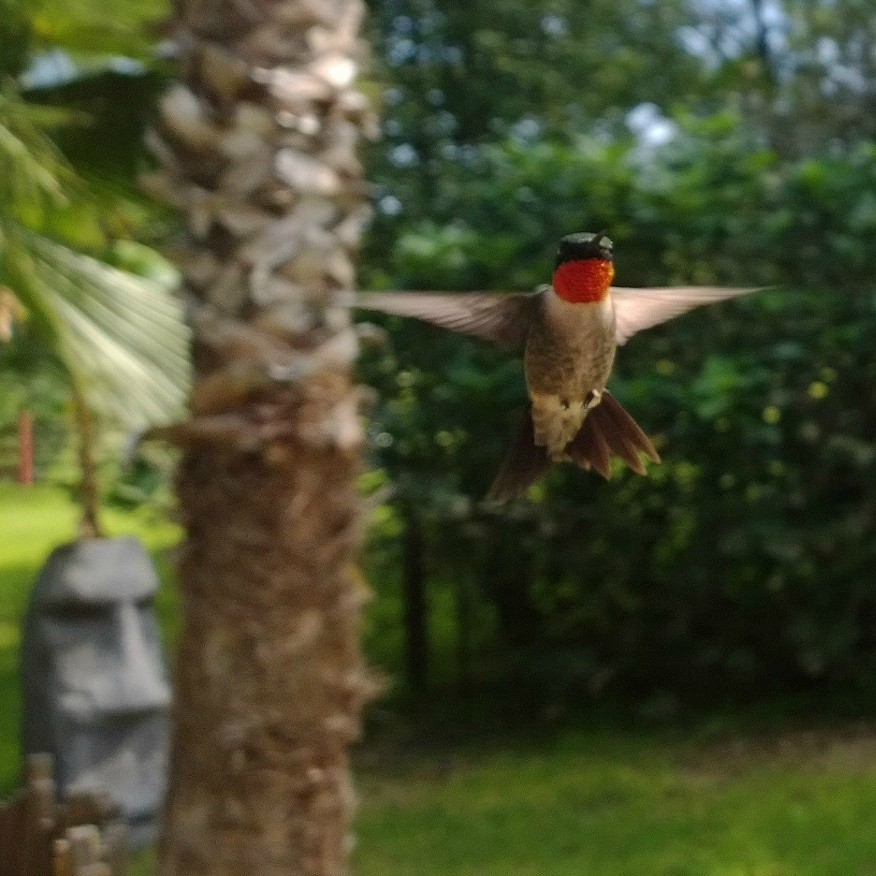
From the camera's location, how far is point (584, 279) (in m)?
0.91

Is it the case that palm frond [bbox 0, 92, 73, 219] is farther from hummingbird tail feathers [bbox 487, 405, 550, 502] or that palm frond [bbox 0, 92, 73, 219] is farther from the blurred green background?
hummingbird tail feathers [bbox 487, 405, 550, 502]

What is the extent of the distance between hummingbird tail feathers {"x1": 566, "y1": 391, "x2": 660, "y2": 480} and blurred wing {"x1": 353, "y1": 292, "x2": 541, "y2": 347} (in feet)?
0.25

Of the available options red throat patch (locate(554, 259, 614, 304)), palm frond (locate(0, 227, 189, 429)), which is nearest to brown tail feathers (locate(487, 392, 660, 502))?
red throat patch (locate(554, 259, 614, 304))

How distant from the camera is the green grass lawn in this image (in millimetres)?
4727

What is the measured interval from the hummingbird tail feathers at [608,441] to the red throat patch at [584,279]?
0.48ft

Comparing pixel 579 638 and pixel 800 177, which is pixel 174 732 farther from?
pixel 579 638

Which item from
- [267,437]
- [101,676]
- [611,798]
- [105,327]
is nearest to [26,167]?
[105,327]

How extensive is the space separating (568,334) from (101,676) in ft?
16.9

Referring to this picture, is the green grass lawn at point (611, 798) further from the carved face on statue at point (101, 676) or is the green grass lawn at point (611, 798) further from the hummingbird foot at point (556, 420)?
the hummingbird foot at point (556, 420)

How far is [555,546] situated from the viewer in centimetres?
584

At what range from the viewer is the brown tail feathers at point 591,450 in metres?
1.09

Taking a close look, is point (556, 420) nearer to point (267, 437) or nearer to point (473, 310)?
point (473, 310)

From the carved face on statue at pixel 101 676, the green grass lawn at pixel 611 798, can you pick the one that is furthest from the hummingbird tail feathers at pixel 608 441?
the carved face on statue at pixel 101 676

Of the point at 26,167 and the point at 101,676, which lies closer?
the point at 26,167
